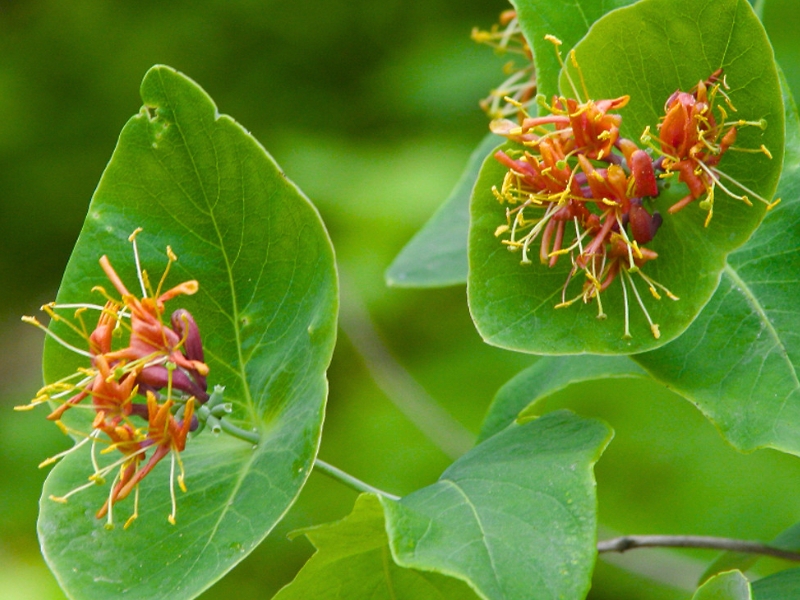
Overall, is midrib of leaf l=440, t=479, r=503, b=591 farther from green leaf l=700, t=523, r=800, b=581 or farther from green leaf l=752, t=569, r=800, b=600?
green leaf l=700, t=523, r=800, b=581

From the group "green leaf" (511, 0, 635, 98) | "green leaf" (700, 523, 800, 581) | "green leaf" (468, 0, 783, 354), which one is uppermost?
"green leaf" (511, 0, 635, 98)

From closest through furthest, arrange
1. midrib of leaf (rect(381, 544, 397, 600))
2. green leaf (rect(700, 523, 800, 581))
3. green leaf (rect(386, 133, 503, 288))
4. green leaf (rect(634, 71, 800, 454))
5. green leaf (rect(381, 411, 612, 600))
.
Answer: green leaf (rect(381, 411, 612, 600))
green leaf (rect(634, 71, 800, 454))
midrib of leaf (rect(381, 544, 397, 600))
green leaf (rect(700, 523, 800, 581))
green leaf (rect(386, 133, 503, 288))

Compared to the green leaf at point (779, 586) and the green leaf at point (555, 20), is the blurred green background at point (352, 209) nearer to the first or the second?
the green leaf at point (779, 586)

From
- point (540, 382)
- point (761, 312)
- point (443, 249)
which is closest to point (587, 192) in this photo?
point (761, 312)

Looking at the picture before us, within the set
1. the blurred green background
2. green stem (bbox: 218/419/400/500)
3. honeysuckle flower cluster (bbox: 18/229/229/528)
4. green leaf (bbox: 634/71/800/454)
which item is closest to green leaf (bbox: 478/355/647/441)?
green leaf (bbox: 634/71/800/454)

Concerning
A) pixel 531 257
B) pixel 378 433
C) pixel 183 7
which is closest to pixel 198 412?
pixel 531 257

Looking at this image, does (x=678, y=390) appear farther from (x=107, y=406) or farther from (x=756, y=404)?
(x=107, y=406)

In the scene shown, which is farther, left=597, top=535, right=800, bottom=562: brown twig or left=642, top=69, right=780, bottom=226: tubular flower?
left=597, top=535, right=800, bottom=562: brown twig

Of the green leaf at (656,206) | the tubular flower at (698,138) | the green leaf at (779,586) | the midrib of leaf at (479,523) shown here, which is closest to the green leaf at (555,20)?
the green leaf at (656,206)
